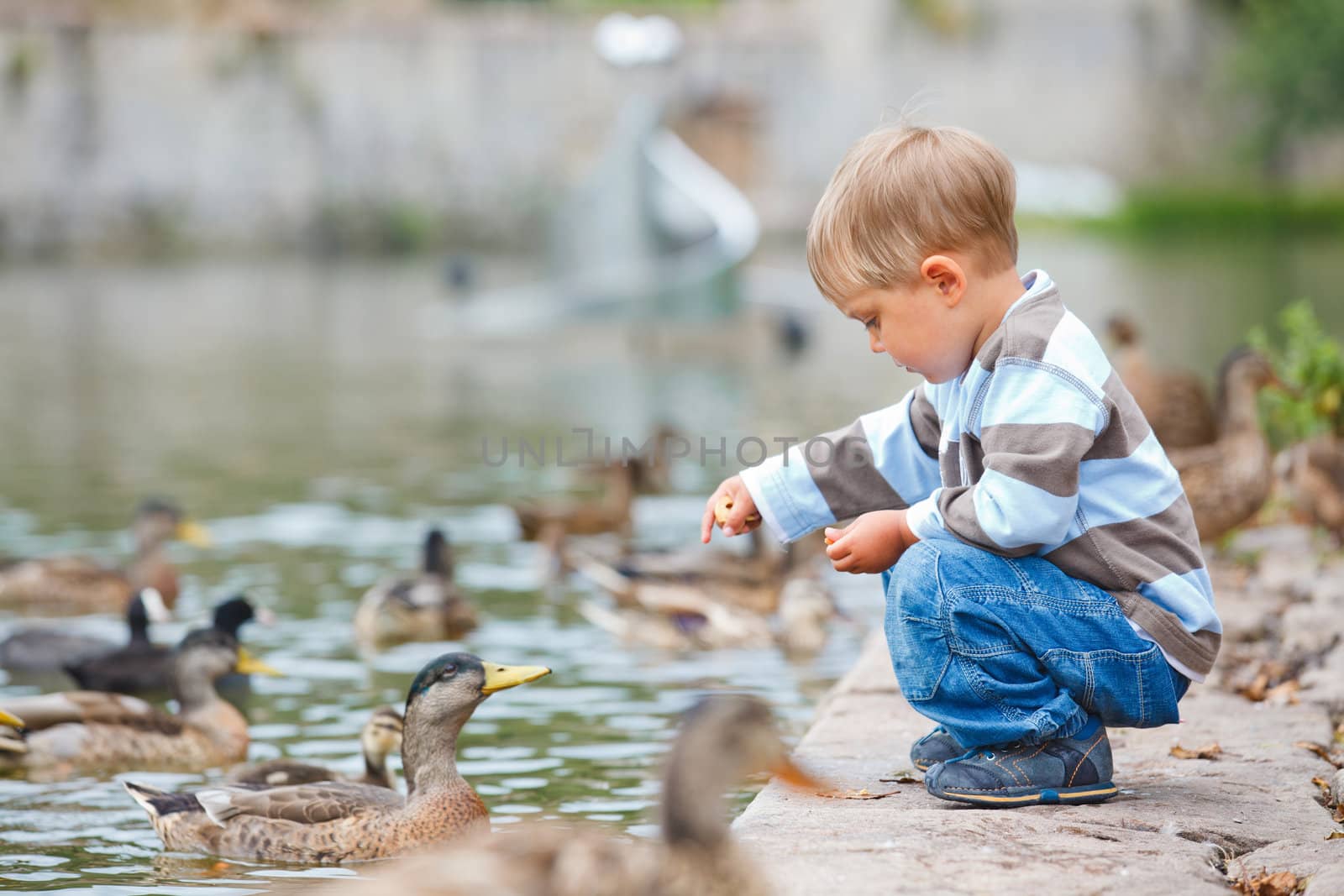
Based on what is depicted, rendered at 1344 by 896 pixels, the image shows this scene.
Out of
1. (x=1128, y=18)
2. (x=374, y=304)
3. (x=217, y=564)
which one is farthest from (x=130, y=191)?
(x=217, y=564)

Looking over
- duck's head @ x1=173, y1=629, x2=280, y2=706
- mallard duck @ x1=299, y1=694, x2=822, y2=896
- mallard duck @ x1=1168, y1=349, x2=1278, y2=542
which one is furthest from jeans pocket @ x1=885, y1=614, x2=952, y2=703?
mallard duck @ x1=1168, y1=349, x2=1278, y2=542

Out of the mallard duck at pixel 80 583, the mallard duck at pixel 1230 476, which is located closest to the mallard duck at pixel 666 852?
the mallard duck at pixel 1230 476

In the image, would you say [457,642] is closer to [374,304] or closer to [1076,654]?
[1076,654]

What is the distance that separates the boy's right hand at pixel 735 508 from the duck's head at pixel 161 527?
5138mm

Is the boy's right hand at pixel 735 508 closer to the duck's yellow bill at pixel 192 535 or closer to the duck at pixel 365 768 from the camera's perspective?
the duck at pixel 365 768

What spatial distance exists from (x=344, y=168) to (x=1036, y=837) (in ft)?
138

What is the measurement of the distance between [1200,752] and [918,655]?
3.33ft

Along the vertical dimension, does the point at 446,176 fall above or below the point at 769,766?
above

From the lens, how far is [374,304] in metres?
27.7

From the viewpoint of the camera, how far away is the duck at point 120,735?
566 cm

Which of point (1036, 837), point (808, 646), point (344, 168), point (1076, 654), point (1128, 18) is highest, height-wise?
point (1128, 18)

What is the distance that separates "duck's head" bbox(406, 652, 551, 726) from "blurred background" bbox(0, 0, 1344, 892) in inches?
13.5

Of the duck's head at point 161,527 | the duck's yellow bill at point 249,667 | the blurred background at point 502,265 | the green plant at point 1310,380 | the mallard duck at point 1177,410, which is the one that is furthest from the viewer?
the mallard duck at point 1177,410

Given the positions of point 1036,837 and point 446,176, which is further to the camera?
point 446,176
